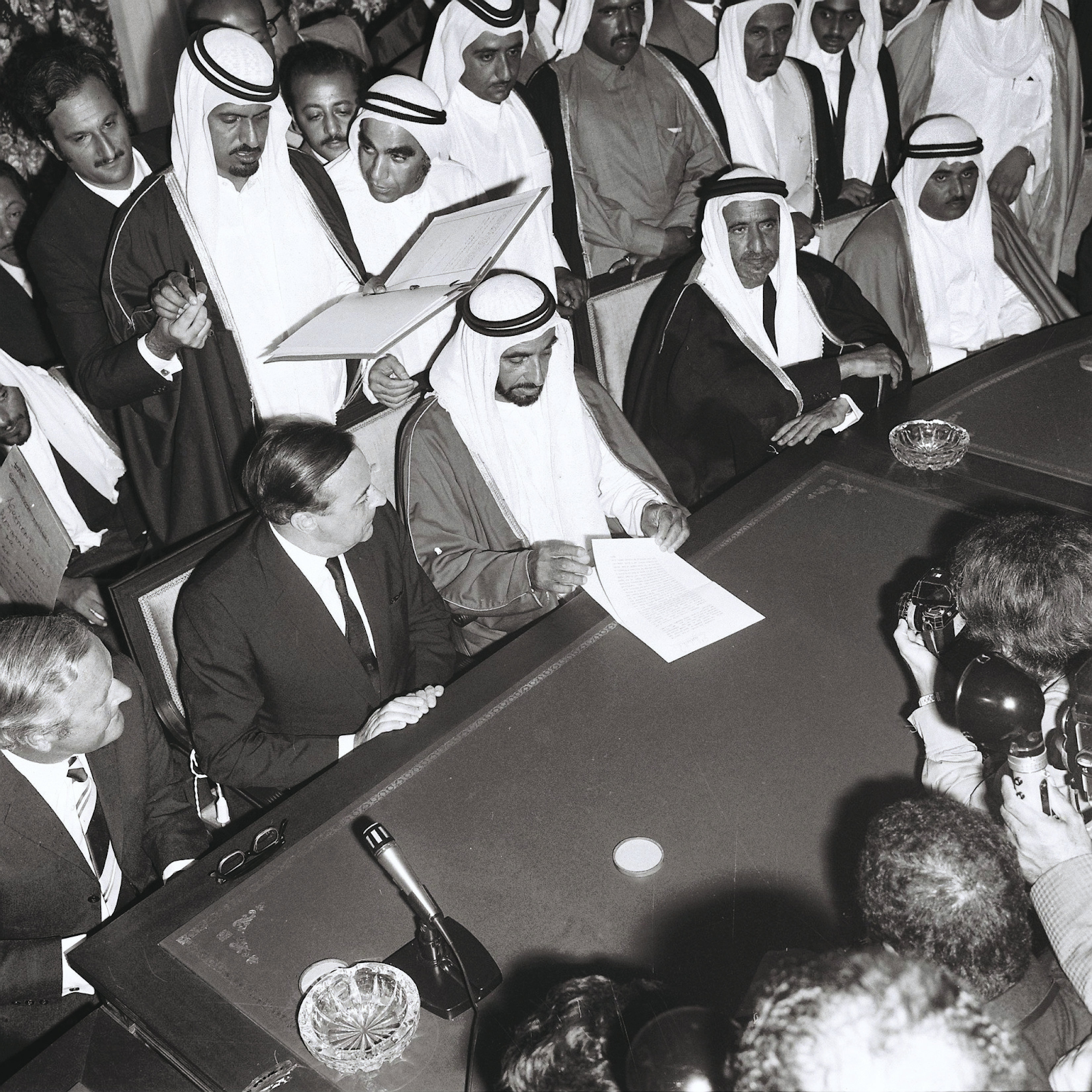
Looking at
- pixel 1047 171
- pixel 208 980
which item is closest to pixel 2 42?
pixel 208 980

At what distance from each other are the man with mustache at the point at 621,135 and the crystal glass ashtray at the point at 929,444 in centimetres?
210

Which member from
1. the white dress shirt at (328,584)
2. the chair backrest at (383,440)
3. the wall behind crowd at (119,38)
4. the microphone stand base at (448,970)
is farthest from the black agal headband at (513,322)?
the wall behind crowd at (119,38)

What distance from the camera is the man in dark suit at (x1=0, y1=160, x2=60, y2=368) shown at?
418 centimetres

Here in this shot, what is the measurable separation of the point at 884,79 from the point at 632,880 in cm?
523

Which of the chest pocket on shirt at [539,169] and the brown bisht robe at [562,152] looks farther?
the brown bisht robe at [562,152]

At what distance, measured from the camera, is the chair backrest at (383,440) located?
3.21 metres

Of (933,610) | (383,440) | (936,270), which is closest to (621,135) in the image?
(936,270)

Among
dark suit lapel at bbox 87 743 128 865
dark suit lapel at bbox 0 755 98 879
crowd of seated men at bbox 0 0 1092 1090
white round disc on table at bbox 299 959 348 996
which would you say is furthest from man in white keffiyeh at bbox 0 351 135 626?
white round disc on table at bbox 299 959 348 996

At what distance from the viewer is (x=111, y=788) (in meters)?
2.37

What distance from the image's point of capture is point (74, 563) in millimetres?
3730

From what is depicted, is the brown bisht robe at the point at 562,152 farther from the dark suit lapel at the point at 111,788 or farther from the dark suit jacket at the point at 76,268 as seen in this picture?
the dark suit lapel at the point at 111,788

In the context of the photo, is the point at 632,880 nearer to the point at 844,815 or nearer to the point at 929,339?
the point at 844,815

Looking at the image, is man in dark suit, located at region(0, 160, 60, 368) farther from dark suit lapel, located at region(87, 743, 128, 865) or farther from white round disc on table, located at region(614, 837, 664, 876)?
white round disc on table, located at region(614, 837, 664, 876)

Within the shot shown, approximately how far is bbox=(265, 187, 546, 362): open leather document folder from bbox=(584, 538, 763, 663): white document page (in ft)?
2.49
